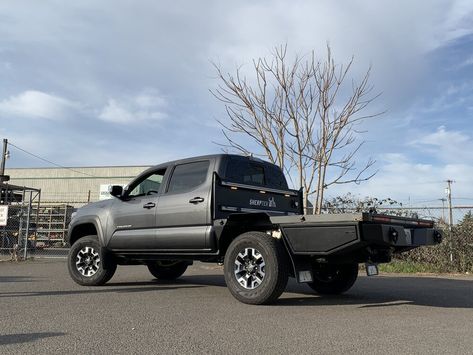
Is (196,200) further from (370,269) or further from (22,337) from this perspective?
(22,337)

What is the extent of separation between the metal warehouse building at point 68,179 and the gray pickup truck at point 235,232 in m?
37.2

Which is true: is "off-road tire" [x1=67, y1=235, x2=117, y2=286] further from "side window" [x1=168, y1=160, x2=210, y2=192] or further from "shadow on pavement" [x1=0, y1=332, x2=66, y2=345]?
"shadow on pavement" [x1=0, y1=332, x2=66, y2=345]

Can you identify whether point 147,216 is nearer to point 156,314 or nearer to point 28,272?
point 156,314

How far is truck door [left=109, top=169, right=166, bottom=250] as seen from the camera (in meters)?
8.40

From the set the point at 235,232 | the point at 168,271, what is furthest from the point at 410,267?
the point at 235,232

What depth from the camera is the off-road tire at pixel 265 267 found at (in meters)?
6.65

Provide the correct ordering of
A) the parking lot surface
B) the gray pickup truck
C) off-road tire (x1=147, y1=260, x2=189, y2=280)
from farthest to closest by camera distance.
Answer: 1. off-road tire (x1=147, y1=260, x2=189, y2=280)
2. the gray pickup truck
3. the parking lot surface

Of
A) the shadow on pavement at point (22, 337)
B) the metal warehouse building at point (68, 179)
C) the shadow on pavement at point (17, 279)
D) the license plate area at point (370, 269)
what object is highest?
the metal warehouse building at point (68, 179)

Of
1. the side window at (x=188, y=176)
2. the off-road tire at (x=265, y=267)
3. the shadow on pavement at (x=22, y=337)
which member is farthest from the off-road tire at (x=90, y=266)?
the shadow on pavement at (x=22, y=337)

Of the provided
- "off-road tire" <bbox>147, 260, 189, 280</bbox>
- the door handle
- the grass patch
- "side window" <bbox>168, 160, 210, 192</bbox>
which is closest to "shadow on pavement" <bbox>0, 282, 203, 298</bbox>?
"off-road tire" <bbox>147, 260, 189, 280</bbox>

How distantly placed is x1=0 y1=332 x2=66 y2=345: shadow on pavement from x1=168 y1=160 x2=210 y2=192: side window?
3434mm

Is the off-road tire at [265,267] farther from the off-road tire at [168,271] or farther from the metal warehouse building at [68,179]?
the metal warehouse building at [68,179]

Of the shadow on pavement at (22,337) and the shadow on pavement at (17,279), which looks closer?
the shadow on pavement at (22,337)

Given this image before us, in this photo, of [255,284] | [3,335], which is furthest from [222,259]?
[3,335]
